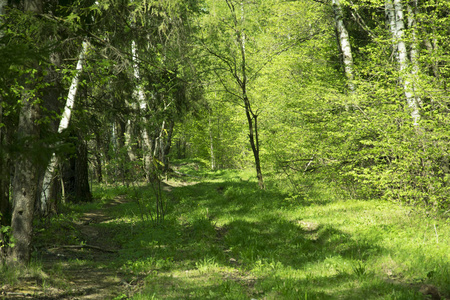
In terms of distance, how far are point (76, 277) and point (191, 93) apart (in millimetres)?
8578

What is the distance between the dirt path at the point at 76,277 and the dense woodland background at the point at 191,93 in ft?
2.27

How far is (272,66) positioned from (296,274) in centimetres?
1479

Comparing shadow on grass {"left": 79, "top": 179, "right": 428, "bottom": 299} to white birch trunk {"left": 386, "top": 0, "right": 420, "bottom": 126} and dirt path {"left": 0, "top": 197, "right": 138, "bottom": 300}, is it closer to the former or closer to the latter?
dirt path {"left": 0, "top": 197, "right": 138, "bottom": 300}

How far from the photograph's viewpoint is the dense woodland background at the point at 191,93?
5523 mm

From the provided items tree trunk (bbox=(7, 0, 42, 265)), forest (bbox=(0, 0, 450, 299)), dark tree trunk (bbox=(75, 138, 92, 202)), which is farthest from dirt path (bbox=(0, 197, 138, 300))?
dark tree trunk (bbox=(75, 138, 92, 202))

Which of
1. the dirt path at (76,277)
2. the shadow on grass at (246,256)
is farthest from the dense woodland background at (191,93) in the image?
the shadow on grass at (246,256)

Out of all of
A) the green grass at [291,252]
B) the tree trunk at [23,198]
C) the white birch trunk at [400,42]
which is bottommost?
the green grass at [291,252]

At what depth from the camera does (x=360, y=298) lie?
4598 millimetres

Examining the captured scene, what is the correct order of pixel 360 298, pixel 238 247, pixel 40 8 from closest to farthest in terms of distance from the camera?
pixel 360 298 → pixel 40 8 → pixel 238 247

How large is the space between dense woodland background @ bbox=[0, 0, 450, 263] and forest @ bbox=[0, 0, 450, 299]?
0.18 feet

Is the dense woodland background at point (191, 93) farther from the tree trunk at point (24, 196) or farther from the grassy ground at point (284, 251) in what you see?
the grassy ground at point (284, 251)

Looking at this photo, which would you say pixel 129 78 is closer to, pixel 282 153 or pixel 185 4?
pixel 185 4

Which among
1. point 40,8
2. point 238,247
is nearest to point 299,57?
point 238,247

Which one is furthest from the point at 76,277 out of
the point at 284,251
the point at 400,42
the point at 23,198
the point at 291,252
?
the point at 400,42
